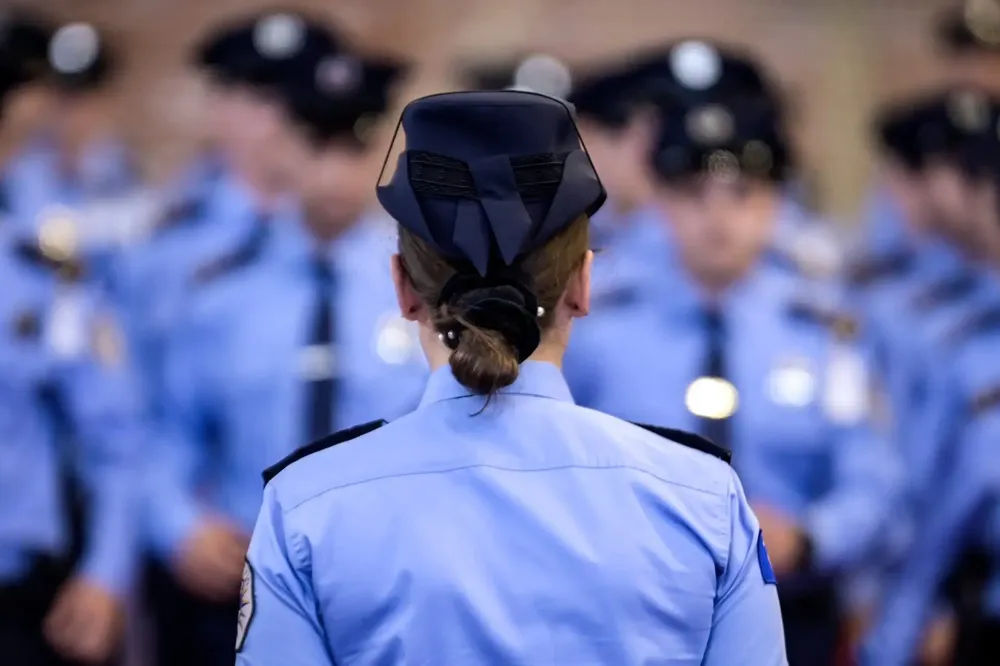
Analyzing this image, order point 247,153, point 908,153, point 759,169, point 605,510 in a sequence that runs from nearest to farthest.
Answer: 1. point 605,510
2. point 759,169
3. point 247,153
4. point 908,153

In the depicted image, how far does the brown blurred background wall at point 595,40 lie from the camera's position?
3443 mm

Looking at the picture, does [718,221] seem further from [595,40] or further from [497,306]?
[497,306]

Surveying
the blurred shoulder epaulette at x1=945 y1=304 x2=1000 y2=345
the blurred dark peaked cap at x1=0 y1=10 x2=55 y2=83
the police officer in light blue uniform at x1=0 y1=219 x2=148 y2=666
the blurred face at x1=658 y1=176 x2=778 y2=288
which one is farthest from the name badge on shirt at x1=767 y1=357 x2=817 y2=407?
the blurred dark peaked cap at x1=0 y1=10 x2=55 y2=83

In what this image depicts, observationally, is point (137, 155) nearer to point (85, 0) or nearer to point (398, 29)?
point (85, 0)

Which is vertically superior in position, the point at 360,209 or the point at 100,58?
the point at 100,58

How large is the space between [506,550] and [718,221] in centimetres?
203

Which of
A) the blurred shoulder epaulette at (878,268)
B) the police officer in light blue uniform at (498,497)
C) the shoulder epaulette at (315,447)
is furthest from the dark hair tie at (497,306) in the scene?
the blurred shoulder epaulette at (878,268)

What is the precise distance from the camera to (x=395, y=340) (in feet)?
9.70

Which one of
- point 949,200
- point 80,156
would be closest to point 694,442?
point 80,156

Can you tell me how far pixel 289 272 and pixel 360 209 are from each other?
0.72ft

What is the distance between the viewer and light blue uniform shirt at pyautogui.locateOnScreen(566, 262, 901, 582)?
2.85 metres

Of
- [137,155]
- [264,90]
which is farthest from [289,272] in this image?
[137,155]

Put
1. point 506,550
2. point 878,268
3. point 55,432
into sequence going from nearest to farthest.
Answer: point 506,550, point 55,432, point 878,268

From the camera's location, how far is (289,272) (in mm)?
3059
